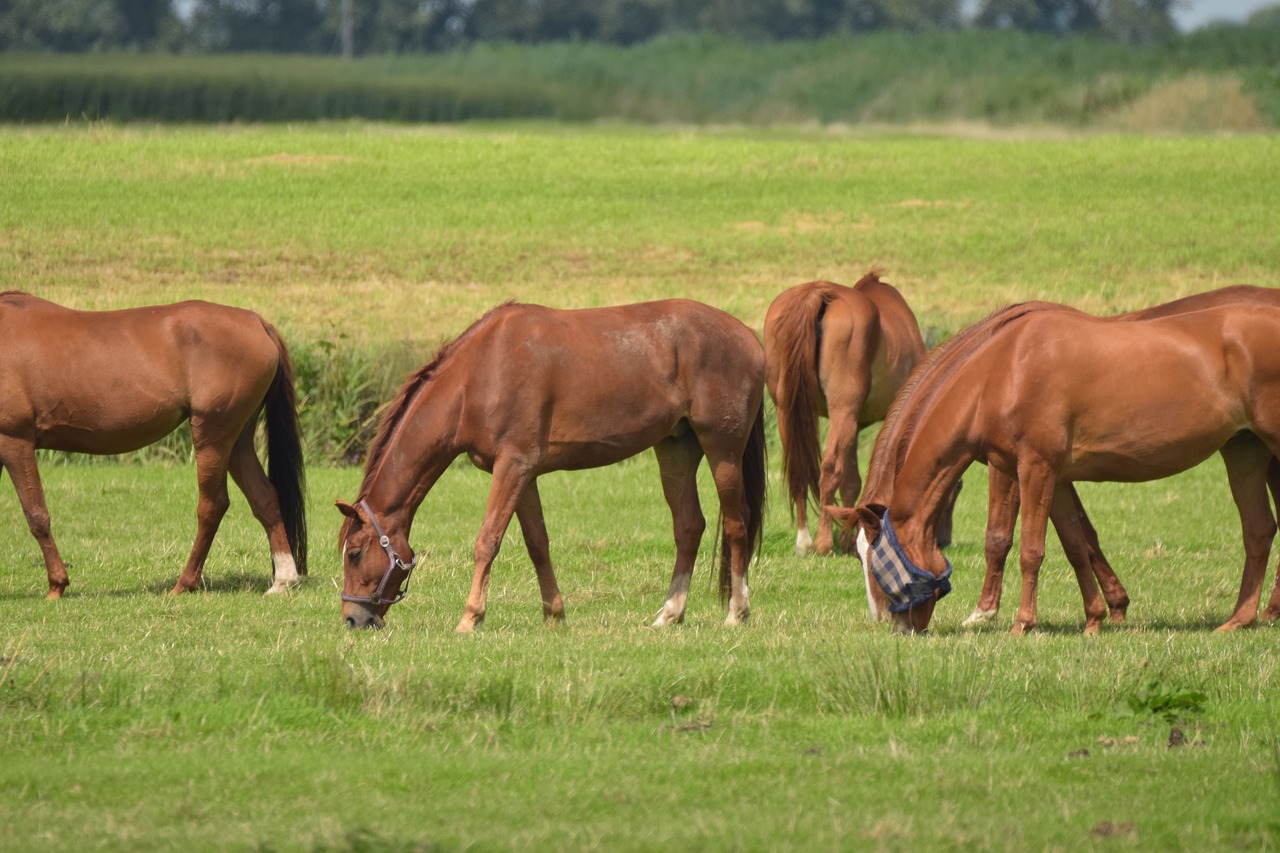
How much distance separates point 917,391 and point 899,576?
3.67 ft

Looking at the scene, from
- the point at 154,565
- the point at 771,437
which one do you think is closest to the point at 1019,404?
the point at 154,565

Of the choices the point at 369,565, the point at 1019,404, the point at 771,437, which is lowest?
the point at 771,437

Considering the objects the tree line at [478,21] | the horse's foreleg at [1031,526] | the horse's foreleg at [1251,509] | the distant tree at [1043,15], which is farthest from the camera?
the distant tree at [1043,15]

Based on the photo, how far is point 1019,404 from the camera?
8.54 metres

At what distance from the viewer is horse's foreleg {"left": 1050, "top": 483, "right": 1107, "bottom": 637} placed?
8914mm

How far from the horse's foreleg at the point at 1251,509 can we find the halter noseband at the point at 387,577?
4594 mm

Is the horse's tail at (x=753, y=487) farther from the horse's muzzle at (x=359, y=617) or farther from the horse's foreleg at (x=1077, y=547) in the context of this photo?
the horse's muzzle at (x=359, y=617)

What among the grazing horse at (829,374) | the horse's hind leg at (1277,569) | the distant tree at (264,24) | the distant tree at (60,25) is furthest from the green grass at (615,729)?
the distant tree at (264,24)

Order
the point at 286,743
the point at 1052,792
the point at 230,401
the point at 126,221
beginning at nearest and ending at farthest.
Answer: the point at 1052,792 → the point at 286,743 → the point at 230,401 → the point at 126,221

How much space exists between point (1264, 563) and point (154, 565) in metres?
7.42

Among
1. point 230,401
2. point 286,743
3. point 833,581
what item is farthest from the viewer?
point 833,581

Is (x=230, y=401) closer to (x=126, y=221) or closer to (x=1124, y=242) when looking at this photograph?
(x=126, y=221)

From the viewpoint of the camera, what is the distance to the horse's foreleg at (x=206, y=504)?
1062 cm

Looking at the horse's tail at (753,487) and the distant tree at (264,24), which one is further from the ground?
the distant tree at (264,24)
